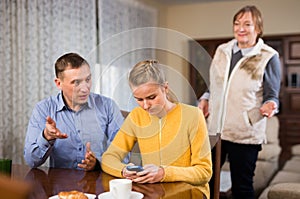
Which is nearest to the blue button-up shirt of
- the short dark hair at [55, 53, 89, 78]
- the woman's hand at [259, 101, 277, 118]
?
the short dark hair at [55, 53, 89, 78]

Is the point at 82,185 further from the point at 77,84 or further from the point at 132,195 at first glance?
the point at 77,84

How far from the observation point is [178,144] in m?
1.28

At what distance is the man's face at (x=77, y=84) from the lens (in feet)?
4.78

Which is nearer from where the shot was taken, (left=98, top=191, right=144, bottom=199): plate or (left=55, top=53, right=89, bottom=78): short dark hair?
(left=98, top=191, right=144, bottom=199): plate

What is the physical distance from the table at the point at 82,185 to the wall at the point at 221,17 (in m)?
4.32

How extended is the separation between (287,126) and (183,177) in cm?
426

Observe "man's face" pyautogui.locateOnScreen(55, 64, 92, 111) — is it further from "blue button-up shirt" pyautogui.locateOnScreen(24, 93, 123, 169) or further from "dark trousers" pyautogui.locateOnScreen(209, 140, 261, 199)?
"dark trousers" pyautogui.locateOnScreen(209, 140, 261, 199)

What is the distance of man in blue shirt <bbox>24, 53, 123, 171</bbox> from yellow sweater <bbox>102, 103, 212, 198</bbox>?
142mm

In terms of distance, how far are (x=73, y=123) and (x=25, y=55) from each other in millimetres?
1825

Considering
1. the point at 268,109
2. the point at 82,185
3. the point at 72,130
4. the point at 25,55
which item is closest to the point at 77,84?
the point at 72,130

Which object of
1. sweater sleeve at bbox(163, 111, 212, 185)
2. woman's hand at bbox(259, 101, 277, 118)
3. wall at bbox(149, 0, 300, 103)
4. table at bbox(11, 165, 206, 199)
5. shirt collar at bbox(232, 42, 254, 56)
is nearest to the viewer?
table at bbox(11, 165, 206, 199)

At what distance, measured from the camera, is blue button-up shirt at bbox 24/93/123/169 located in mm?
1437

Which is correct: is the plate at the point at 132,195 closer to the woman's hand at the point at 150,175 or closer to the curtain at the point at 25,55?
the woman's hand at the point at 150,175

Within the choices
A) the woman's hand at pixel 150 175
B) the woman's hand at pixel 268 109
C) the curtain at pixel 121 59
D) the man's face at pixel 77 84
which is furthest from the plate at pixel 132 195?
the woman's hand at pixel 268 109
